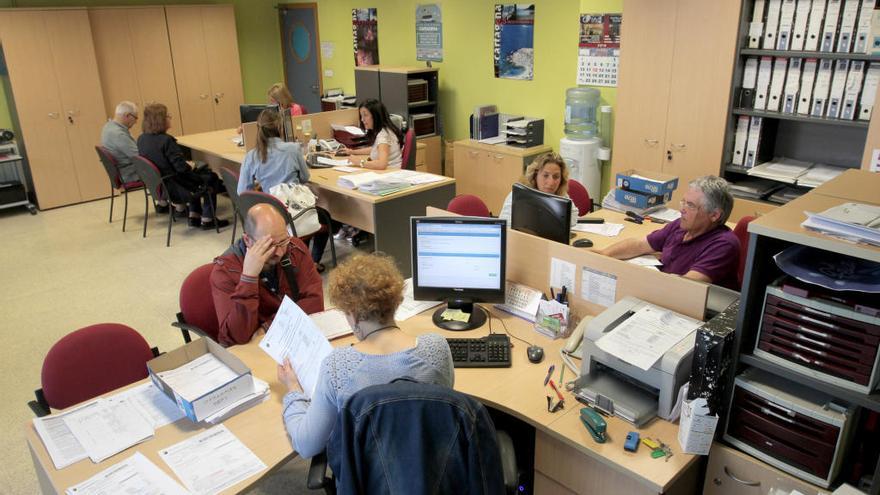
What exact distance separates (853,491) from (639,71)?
3.68m

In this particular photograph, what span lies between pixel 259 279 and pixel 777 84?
11.6ft

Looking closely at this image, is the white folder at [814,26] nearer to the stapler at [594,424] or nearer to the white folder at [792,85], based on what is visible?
the white folder at [792,85]

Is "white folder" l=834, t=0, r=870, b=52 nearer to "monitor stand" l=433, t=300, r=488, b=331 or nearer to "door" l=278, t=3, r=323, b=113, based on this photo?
"monitor stand" l=433, t=300, r=488, b=331

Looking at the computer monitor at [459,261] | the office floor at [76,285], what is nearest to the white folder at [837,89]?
the computer monitor at [459,261]

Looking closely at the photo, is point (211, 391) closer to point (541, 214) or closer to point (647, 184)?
point (541, 214)

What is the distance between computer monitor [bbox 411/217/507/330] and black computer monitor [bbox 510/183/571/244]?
1.54 feet

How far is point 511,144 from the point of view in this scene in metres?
6.09

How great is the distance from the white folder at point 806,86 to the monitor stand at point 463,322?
2.76 meters

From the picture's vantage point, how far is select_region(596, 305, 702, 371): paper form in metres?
2.01

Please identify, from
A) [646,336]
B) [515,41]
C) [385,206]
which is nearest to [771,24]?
[515,41]

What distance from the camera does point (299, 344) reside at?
85.9 inches

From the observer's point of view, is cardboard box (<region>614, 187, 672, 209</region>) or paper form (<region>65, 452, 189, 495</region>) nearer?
paper form (<region>65, 452, 189, 495</region>)

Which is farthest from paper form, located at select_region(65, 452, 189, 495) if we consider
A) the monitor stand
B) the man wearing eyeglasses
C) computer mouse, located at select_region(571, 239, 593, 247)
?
computer mouse, located at select_region(571, 239, 593, 247)

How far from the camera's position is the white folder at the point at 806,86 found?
12.9ft
